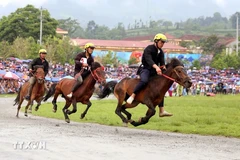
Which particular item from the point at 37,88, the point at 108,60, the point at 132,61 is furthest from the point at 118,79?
the point at 132,61

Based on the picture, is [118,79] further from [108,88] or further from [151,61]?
[151,61]

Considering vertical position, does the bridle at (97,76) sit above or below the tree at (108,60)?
above

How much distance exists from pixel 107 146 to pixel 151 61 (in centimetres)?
469

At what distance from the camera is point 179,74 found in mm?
15609

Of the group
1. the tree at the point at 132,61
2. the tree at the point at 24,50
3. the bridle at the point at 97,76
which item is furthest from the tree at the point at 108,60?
the bridle at the point at 97,76

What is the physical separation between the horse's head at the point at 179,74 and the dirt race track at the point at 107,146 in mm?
1477

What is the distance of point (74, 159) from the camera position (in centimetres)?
972

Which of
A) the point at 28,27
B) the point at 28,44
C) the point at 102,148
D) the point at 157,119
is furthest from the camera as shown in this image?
the point at 28,27

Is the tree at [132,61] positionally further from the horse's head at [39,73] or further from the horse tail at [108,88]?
the horse tail at [108,88]

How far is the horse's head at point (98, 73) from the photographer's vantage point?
18359 millimetres

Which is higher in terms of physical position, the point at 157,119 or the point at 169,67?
the point at 169,67

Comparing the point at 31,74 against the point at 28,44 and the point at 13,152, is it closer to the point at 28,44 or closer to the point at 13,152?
the point at 13,152

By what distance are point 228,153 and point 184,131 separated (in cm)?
544

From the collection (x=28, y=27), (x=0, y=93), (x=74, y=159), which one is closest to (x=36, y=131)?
(x=74, y=159)
